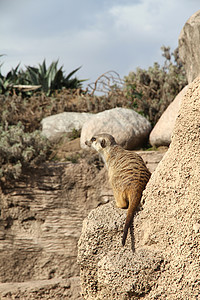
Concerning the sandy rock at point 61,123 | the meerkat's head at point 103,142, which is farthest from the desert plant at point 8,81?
the meerkat's head at point 103,142

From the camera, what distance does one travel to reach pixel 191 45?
646cm

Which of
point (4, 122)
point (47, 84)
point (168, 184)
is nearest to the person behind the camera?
point (168, 184)

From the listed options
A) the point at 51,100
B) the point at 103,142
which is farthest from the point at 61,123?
the point at 103,142

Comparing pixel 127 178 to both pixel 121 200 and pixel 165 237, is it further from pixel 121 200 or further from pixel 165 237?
Answer: pixel 165 237

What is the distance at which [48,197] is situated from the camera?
263 inches

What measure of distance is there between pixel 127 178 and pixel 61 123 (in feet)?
16.4

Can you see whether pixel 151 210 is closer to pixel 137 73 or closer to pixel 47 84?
pixel 137 73

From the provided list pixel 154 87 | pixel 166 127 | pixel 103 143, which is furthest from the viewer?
pixel 154 87

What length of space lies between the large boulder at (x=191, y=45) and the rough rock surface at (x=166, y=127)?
2.39 ft

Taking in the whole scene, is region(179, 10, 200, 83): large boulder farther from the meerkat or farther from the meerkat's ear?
the meerkat

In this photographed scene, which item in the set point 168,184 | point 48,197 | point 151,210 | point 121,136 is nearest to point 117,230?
point 151,210

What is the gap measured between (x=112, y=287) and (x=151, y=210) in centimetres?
71

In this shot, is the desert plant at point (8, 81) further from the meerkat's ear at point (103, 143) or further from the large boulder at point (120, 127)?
the meerkat's ear at point (103, 143)

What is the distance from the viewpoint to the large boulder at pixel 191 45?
6262 millimetres
